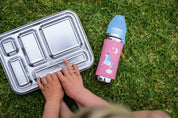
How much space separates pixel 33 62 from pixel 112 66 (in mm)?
488

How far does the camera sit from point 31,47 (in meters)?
0.97

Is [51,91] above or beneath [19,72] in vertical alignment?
beneath

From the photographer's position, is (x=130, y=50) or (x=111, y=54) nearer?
(x=111, y=54)

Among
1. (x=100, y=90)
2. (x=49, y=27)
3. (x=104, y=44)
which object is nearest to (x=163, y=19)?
(x=104, y=44)

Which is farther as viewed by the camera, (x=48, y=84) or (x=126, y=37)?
(x=126, y=37)

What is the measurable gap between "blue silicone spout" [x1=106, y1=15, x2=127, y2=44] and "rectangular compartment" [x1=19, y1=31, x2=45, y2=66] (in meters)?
0.45

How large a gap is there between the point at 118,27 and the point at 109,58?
0.70 ft

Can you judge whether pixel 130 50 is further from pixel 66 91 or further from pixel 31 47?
pixel 31 47

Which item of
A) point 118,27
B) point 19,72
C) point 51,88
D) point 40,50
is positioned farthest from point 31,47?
point 118,27

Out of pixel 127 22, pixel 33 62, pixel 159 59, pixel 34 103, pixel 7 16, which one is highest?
pixel 7 16

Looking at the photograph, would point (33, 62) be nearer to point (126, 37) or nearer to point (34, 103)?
point (34, 103)

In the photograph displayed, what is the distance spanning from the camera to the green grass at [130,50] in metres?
1.02

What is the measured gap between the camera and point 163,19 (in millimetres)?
1101

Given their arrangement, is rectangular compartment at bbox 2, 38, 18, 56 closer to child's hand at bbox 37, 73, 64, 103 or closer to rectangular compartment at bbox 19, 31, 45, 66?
rectangular compartment at bbox 19, 31, 45, 66
